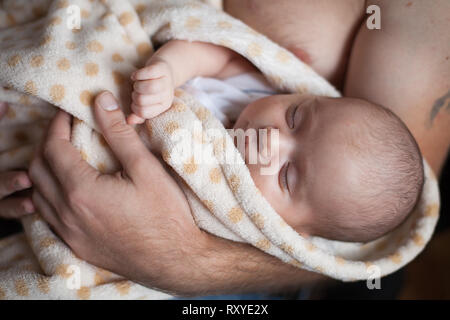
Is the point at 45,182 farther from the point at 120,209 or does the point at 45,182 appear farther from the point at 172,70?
the point at 172,70

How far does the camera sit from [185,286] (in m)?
1.03

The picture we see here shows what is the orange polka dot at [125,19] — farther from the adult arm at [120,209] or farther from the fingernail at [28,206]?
the fingernail at [28,206]

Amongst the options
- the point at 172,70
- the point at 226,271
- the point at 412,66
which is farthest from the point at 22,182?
the point at 412,66

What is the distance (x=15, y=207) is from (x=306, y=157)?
2.51ft

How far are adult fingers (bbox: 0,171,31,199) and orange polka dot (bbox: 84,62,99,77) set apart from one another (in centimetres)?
31

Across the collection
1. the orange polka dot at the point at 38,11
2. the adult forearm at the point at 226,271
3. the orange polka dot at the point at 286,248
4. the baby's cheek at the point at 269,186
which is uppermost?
the orange polka dot at the point at 38,11

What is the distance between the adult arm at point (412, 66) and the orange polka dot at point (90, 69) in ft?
2.42

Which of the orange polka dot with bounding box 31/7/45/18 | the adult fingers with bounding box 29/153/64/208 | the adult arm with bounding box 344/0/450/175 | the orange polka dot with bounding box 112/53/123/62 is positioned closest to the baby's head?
the adult arm with bounding box 344/0/450/175

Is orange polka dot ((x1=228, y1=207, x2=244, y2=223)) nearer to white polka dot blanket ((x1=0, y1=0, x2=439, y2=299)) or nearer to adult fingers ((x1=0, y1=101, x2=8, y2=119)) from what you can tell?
white polka dot blanket ((x1=0, y1=0, x2=439, y2=299))

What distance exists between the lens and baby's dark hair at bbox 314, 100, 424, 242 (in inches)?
37.9

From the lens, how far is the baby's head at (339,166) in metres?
A: 0.96

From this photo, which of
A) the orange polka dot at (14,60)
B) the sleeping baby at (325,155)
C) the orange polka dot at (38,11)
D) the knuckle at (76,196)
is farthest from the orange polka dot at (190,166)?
the orange polka dot at (38,11)
